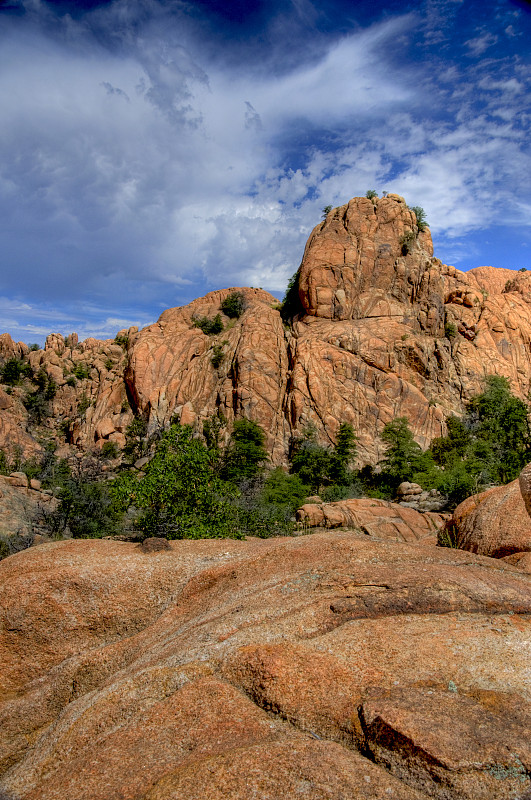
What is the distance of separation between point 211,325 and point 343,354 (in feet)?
51.2

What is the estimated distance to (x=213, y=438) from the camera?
1531 inches

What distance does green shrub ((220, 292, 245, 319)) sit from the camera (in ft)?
166

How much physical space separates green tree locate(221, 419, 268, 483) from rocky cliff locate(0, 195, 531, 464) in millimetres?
1719

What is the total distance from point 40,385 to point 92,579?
5056cm

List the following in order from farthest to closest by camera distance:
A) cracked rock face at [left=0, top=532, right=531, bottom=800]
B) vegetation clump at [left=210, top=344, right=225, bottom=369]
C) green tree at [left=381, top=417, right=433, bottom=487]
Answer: vegetation clump at [left=210, top=344, right=225, bottom=369] → green tree at [left=381, top=417, right=433, bottom=487] → cracked rock face at [left=0, top=532, right=531, bottom=800]

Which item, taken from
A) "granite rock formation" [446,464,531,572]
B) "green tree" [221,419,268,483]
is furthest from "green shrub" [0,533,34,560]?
"green tree" [221,419,268,483]

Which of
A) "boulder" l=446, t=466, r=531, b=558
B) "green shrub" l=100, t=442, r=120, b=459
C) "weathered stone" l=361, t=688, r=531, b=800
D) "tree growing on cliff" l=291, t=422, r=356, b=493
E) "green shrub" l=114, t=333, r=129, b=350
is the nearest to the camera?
"weathered stone" l=361, t=688, r=531, b=800

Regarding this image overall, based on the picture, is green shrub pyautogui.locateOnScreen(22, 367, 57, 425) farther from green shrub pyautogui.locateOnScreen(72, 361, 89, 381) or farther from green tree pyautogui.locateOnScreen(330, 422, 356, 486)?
green tree pyautogui.locateOnScreen(330, 422, 356, 486)

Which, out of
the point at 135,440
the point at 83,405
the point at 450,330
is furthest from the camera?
the point at 83,405

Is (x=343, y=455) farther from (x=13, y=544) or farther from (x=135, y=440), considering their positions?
(x=13, y=544)

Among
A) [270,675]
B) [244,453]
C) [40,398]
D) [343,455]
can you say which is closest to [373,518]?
[343,455]

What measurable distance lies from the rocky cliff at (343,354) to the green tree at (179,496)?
2366 cm

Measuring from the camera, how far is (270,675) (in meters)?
4.27

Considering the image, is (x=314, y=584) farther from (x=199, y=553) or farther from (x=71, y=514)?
(x=71, y=514)
